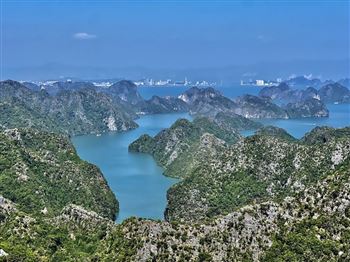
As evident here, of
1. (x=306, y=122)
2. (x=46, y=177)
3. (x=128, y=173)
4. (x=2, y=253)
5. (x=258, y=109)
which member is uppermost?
(x=2, y=253)

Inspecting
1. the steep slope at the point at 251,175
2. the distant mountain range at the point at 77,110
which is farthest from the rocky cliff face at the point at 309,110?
the steep slope at the point at 251,175

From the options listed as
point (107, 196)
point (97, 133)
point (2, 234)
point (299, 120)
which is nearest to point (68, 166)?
point (107, 196)

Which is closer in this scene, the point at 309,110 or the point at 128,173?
the point at 128,173

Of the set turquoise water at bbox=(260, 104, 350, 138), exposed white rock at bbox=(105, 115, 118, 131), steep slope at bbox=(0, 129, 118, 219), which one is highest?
steep slope at bbox=(0, 129, 118, 219)

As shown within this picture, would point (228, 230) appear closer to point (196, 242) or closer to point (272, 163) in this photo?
point (196, 242)

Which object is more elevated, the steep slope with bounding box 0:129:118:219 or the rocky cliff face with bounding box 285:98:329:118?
the steep slope with bounding box 0:129:118:219

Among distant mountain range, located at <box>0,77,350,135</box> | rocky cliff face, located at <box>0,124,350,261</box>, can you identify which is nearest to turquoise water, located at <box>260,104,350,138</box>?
distant mountain range, located at <box>0,77,350,135</box>

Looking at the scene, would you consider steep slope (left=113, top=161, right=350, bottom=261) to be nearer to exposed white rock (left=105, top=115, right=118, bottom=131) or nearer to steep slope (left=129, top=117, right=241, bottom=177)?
steep slope (left=129, top=117, right=241, bottom=177)

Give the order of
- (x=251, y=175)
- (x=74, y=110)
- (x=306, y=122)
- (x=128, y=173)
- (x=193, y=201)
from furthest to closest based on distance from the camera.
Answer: (x=306, y=122), (x=74, y=110), (x=128, y=173), (x=251, y=175), (x=193, y=201)

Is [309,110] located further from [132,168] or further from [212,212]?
[212,212]

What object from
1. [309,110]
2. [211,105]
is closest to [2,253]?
[211,105]
